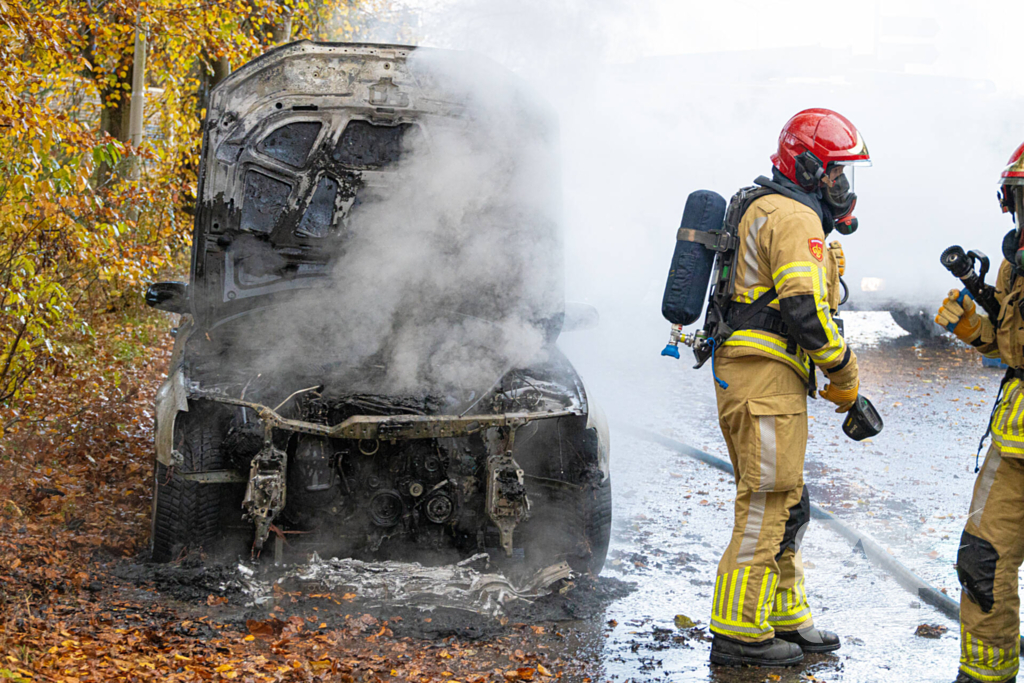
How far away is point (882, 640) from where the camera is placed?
398cm

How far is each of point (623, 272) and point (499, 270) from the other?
1855 centimetres

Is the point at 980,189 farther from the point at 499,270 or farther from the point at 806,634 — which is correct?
the point at 806,634

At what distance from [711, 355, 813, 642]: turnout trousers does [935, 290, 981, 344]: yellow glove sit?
2.05 feet

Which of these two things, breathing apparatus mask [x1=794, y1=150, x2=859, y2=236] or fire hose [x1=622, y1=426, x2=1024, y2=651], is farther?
fire hose [x1=622, y1=426, x2=1024, y2=651]

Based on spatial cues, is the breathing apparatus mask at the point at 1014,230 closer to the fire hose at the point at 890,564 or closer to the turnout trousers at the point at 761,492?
the turnout trousers at the point at 761,492

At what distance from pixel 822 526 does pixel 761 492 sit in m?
2.06

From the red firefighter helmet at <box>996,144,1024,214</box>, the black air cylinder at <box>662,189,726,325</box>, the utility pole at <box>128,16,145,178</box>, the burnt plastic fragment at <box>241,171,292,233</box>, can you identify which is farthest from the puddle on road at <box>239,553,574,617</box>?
the utility pole at <box>128,16,145,178</box>

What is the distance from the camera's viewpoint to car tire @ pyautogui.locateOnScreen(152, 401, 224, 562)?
4.26 m

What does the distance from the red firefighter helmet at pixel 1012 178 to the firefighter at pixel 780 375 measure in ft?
1.91

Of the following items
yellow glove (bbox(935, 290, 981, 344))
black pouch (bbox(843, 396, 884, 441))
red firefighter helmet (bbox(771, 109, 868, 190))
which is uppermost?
red firefighter helmet (bbox(771, 109, 868, 190))

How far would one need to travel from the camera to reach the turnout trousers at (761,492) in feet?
12.3

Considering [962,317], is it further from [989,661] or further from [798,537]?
[989,661]

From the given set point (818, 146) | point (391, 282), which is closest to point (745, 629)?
point (818, 146)

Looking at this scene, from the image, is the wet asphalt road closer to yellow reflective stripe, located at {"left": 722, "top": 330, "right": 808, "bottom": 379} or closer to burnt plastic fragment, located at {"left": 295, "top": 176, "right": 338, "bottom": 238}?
yellow reflective stripe, located at {"left": 722, "top": 330, "right": 808, "bottom": 379}
